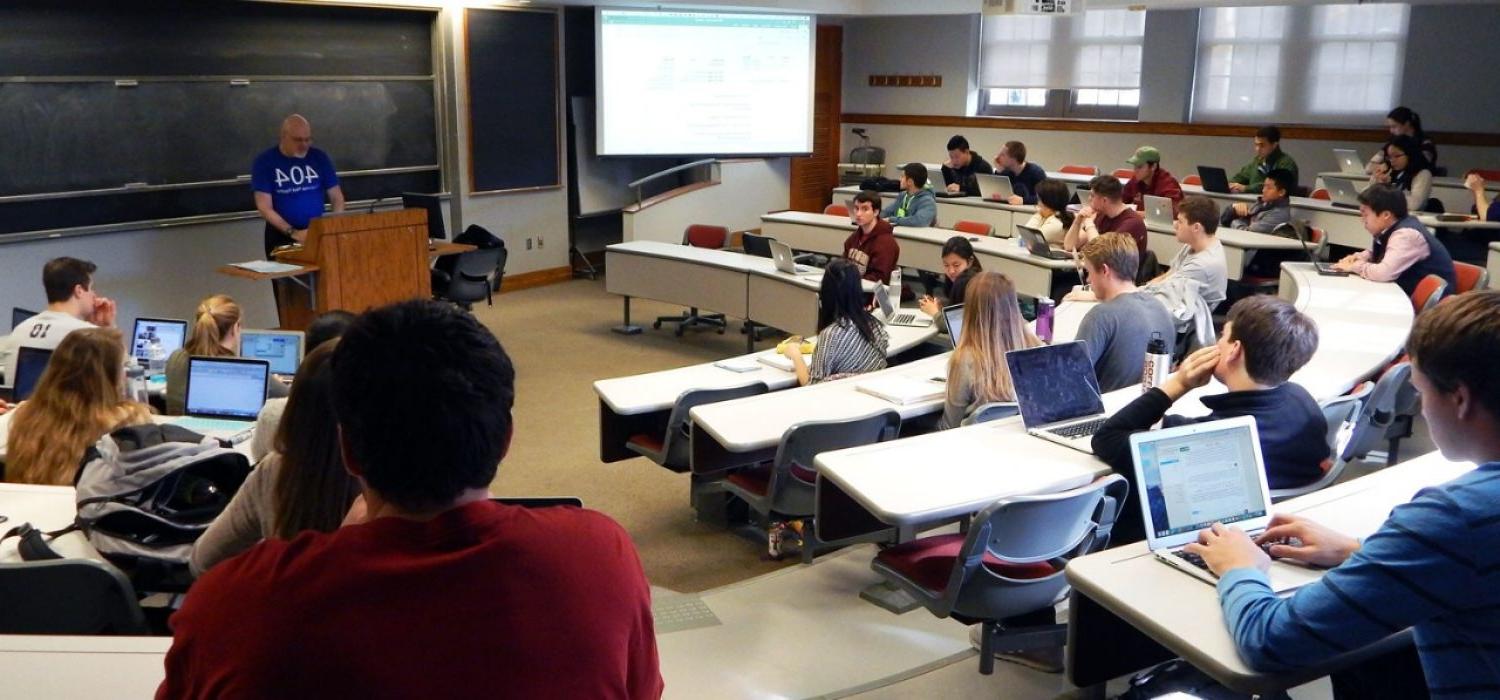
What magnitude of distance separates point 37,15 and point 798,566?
5607 mm

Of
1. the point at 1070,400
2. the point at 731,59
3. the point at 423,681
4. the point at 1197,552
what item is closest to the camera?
the point at 423,681

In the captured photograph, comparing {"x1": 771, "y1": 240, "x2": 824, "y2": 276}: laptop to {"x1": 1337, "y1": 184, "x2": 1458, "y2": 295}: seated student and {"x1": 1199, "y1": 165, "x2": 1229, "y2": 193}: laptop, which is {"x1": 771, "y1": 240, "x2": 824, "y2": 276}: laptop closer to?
{"x1": 1337, "y1": 184, "x2": 1458, "y2": 295}: seated student

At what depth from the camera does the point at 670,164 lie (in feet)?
38.4

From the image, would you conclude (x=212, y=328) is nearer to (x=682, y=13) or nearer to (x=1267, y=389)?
(x=1267, y=389)

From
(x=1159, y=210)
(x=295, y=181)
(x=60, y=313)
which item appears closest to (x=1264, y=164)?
(x=1159, y=210)

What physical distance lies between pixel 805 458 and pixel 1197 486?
5.35 feet

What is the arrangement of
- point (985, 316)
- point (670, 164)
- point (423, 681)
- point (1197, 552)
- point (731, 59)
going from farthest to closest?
point (670, 164) → point (731, 59) → point (985, 316) → point (1197, 552) → point (423, 681)

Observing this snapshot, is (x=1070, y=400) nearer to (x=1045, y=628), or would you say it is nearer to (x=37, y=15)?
(x=1045, y=628)

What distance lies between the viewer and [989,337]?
4.31 meters

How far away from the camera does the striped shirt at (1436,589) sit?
170 cm

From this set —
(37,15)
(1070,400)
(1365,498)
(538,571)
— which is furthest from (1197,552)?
(37,15)

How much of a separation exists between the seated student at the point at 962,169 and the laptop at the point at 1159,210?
1628 mm

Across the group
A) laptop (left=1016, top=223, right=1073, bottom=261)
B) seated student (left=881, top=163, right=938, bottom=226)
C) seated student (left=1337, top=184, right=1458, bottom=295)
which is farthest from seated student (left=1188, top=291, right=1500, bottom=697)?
seated student (left=881, top=163, right=938, bottom=226)

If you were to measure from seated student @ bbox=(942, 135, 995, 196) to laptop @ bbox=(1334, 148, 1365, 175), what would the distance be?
3.13 m
